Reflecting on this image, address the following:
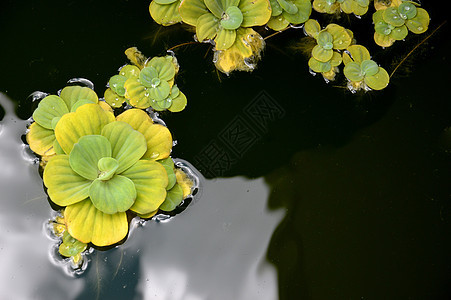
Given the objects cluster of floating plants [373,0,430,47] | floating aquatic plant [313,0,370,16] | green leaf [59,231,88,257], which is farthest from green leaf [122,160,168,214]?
cluster of floating plants [373,0,430,47]

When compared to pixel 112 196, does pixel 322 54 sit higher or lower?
higher

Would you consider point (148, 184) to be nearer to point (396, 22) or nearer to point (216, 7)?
point (216, 7)

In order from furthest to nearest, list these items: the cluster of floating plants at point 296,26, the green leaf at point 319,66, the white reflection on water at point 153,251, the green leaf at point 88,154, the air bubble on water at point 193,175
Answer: the green leaf at point 319,66, the cluster of floating plants at point 296,26, the air bubble on water at point 193,175, the white reflection on water at point 153,251, the green leaf at point 88,154

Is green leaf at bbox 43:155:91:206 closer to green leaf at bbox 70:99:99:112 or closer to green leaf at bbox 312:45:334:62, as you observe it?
green leaf at bbox 70:99:99:112

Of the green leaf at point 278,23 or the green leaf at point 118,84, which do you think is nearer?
the green leaf at point 118,84

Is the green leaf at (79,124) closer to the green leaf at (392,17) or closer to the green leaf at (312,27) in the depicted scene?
the green leaf at (312,27)

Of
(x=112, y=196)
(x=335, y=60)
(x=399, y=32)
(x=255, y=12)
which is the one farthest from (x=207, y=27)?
(x=399, y=32)

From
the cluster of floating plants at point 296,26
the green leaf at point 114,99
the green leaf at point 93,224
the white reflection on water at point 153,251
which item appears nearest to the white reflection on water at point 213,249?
the white reflection on water at point 153,251

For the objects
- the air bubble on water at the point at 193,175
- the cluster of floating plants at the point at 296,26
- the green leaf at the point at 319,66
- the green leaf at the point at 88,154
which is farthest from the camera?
the green leaf at the point at 319,66
